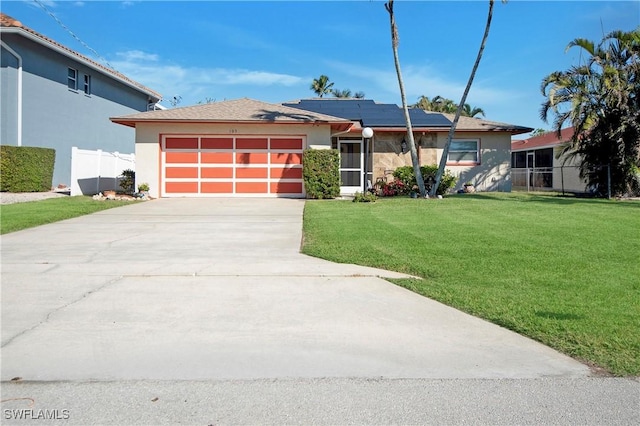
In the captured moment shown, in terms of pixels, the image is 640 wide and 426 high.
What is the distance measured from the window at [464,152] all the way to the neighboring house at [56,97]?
57.5 ft

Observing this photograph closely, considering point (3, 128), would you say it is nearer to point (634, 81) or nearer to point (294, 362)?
point (294, 362)

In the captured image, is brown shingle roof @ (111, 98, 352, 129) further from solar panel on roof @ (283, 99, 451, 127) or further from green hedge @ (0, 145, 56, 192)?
green hedge @ (0, 145, 56, 192)

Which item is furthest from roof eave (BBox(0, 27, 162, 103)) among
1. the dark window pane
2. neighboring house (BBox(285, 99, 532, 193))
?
the dark window pane

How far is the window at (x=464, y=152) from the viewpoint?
902 inches

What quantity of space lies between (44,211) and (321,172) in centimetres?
876

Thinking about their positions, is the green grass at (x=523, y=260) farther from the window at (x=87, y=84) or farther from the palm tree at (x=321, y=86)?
the palm tree at (x=321, y=86)

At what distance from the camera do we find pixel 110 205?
51.2ft

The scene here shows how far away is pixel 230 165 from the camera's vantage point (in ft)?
63.3

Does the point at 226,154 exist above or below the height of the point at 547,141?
below

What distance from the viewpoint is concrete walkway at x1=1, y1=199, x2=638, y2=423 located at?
402cm

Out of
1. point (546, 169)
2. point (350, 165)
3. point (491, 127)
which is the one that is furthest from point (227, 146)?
point (546, 169)

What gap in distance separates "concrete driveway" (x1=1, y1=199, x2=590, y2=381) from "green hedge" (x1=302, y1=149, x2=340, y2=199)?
895cm

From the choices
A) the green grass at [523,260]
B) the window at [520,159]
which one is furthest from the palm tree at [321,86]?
the green grass at [523,260]

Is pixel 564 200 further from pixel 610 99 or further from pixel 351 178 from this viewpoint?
pixel 351 178
